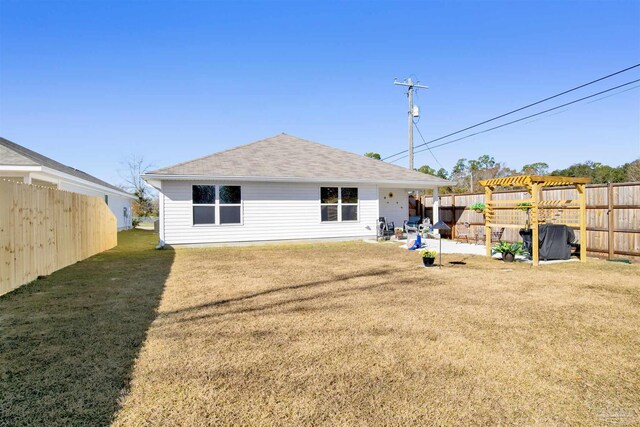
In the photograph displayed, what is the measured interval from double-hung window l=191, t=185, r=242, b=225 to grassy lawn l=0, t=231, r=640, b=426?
6039 mm

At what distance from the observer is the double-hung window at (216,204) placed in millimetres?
12227

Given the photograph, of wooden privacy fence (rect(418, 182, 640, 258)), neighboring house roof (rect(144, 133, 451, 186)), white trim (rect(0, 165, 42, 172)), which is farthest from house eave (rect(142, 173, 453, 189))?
wooden privacy fence (rect(418, 182, 640, 258))

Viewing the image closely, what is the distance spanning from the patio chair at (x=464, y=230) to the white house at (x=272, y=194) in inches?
87.5

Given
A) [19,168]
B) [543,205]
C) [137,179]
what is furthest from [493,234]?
[137,179]

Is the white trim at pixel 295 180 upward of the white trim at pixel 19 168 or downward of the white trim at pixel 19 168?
downward

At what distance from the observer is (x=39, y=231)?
6805 mm

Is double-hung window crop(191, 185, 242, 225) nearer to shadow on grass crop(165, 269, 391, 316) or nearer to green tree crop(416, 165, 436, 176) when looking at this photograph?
shadow on grass crop(165, 269, 391, 316)

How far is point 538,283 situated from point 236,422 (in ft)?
20.3

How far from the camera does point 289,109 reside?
2147 cm

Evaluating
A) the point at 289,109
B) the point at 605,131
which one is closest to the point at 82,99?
the point at 289,109

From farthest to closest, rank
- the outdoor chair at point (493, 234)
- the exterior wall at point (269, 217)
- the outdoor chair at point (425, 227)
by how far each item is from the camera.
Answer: the outdoor chair at point (425, 227), the outdoor chair at point (493, 234), the exterior wall at point (269, 217)

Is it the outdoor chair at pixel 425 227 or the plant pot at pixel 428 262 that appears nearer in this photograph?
the plant pot at pixel 428 262

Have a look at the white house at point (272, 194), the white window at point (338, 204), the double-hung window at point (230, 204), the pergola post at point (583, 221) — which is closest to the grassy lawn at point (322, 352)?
the pergola post at point (583, 221)

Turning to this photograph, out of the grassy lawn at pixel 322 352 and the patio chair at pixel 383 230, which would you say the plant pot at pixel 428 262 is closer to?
the grassy lawn at pixel 322 352
